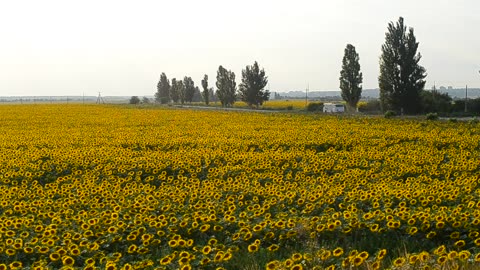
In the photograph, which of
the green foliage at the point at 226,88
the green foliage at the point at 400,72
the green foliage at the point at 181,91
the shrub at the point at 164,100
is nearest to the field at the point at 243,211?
the green foliage at the point at 400,72

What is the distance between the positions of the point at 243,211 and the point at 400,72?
108 feet

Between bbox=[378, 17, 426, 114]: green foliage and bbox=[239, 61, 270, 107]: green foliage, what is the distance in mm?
28998

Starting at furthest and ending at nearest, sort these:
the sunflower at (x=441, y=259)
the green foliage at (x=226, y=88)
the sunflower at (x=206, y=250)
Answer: the green foliage at (x=226, y=88), the sunflower at (x=206, y=250), the sunflower at (x=441, y=259)

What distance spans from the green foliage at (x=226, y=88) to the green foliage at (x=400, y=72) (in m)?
37.9

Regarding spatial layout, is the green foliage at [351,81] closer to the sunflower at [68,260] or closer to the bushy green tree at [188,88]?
the sunflower at [68,260]

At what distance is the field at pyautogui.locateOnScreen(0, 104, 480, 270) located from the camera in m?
5.87

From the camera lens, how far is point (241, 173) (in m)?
11.0

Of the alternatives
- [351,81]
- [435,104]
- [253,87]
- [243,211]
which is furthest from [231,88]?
[243,211]

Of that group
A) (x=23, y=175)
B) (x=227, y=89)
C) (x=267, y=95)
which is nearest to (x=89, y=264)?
(x=23, y=175)

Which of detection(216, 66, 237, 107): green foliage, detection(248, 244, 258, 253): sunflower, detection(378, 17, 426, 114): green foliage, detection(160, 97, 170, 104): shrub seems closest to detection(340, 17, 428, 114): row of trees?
detection(378, 17, 426, 114): green foliage

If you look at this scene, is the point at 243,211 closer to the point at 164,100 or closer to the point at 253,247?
the point at 253,247

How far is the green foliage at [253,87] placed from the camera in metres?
67.9

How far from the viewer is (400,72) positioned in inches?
1516

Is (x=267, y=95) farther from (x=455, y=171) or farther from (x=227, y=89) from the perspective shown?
(x=455, y=171)
